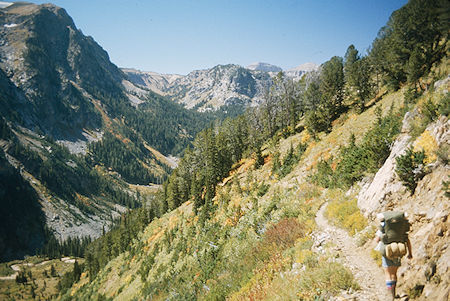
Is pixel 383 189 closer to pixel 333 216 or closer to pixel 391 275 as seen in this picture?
pixel 333 216

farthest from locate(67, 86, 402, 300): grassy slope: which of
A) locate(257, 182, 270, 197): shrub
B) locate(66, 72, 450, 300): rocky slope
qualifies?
locate(257, 182, 270, 197): shrub

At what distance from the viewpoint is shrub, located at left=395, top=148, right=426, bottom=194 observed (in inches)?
324

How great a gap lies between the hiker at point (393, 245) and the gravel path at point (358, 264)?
64cm

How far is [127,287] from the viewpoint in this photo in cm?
2978

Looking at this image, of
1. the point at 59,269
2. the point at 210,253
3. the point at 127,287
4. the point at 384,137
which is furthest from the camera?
the point at 59,269

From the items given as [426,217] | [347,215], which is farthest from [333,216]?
[426,217]

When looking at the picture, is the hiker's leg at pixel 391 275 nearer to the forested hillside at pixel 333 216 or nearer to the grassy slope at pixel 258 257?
the forested hillside at pixel 333 216

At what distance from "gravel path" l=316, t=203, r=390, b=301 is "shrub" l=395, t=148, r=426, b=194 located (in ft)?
10.4

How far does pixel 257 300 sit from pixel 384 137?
38.5 ft

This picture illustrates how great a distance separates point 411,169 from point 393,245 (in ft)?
13.7

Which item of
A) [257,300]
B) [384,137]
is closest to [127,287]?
[257,300]

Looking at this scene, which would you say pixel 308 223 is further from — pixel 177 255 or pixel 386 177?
pixel 177 255

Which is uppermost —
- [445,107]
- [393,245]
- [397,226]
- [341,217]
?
[445,107]

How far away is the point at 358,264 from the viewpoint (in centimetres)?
760
